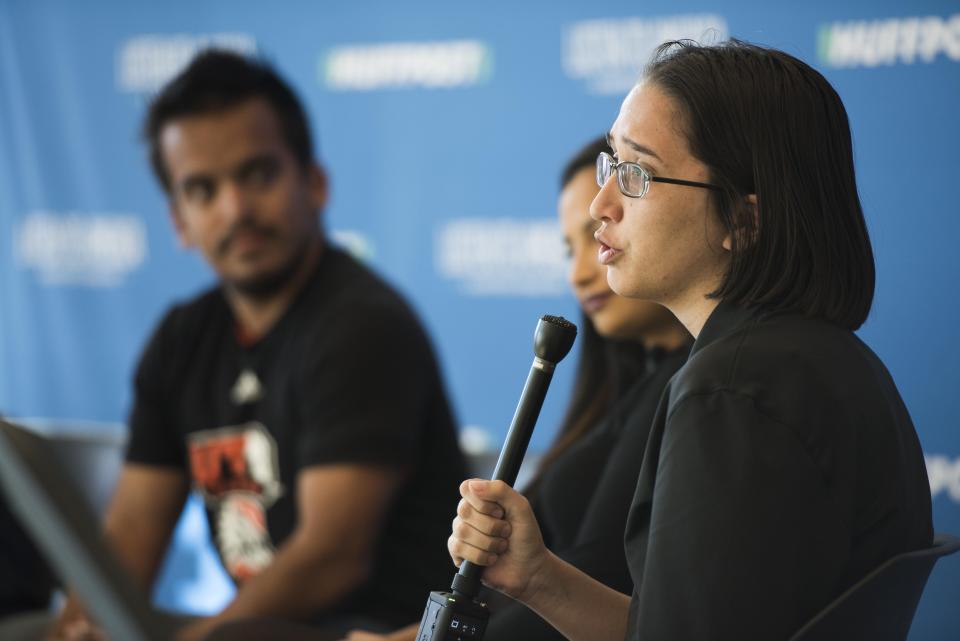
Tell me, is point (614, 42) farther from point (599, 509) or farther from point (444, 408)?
point (599, 509)

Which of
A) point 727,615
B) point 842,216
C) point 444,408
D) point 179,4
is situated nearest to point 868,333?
point 444,408

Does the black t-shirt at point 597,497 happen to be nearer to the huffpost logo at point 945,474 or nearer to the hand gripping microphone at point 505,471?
the hand gripping microphone at point 505,471

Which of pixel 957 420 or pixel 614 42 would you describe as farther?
pixel 614 42

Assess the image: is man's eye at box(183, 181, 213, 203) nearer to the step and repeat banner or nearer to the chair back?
the step and repeat banner

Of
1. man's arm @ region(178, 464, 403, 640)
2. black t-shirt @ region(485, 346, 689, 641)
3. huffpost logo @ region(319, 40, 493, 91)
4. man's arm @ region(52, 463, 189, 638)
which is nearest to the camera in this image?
black t-shirt @ region(485, 346, 689, 641)

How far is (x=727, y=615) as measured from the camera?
0.96 metres

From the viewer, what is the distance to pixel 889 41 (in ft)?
8.05

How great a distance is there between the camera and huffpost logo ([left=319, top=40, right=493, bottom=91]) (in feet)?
10.4

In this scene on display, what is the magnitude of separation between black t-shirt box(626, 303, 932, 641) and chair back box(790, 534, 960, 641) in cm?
2

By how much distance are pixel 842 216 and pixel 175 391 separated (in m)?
1.60

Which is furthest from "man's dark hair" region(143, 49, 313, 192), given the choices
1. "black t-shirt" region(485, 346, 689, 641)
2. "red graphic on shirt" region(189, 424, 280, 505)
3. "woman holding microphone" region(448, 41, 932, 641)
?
"woman holding microphone" region(448, 41, 932, 641)

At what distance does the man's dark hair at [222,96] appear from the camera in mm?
2369

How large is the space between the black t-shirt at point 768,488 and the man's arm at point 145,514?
156 cm

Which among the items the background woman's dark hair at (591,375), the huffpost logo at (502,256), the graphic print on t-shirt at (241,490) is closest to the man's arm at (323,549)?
the graphic print on t-shirt at (241,490)
